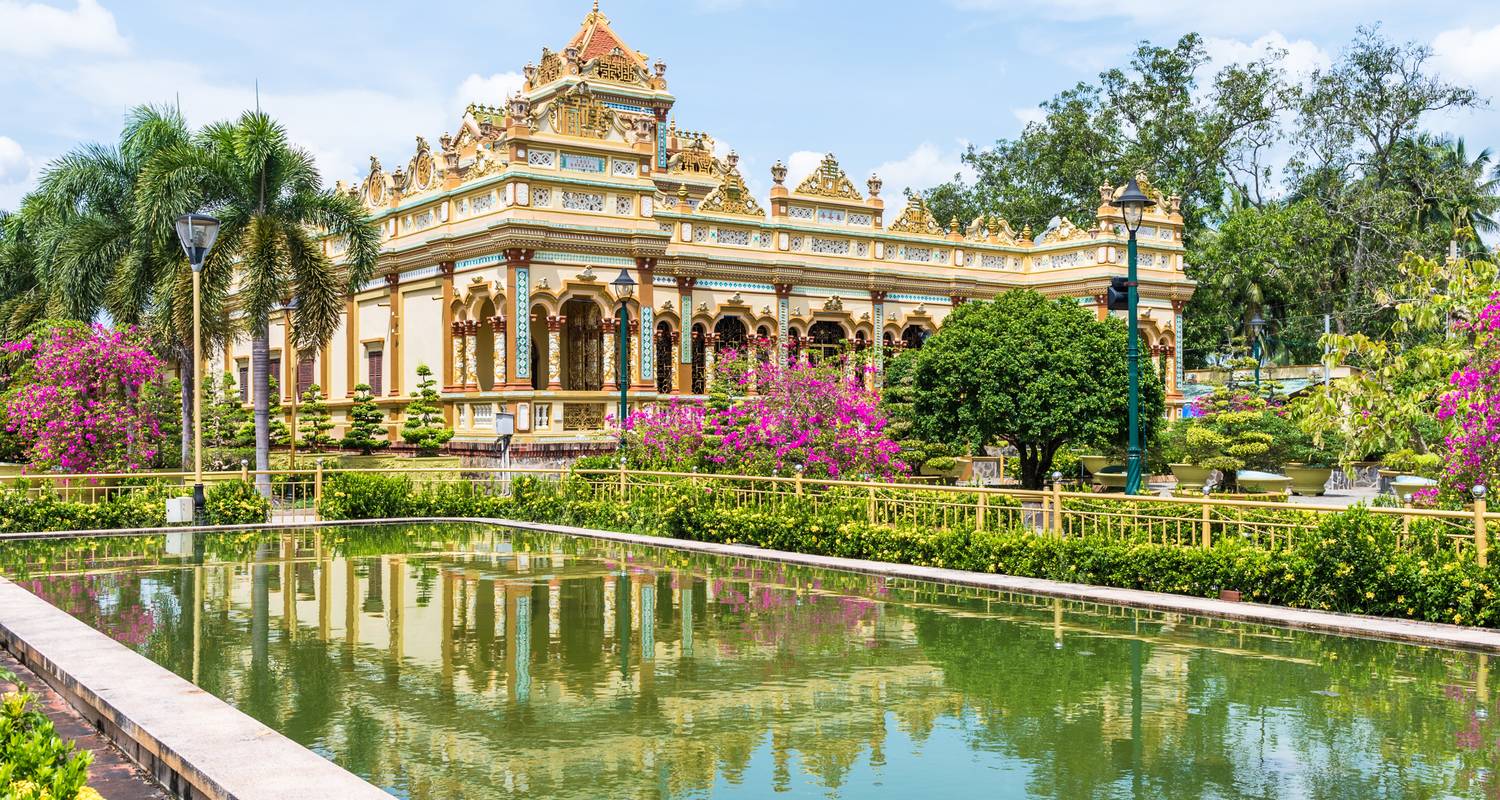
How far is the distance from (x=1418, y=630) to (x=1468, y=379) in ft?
13.7

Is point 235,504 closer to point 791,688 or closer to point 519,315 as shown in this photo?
point 519,315

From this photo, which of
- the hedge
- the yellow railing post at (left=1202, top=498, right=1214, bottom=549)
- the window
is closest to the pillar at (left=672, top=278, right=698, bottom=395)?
the window

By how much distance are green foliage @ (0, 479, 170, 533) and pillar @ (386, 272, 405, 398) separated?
10.4m

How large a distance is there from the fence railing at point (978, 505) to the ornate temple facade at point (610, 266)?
445 cm

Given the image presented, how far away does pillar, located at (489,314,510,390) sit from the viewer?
30422 millimetres

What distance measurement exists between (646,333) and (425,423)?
5.45 meters

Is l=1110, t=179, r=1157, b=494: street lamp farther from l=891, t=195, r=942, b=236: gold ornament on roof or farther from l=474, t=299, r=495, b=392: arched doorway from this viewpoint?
l=891, t=195, r=942, b=236: gold ornament on roof

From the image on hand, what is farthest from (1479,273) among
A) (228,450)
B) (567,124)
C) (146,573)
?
(228,450)

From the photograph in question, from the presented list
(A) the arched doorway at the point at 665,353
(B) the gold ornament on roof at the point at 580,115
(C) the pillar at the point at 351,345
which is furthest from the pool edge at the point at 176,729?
(C) the pillar at the point at 351,345

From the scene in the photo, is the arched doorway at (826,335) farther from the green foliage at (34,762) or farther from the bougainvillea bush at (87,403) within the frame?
the green foliage at (34,762)

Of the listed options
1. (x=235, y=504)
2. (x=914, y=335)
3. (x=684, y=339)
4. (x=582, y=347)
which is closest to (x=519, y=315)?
(x=582, y=347)

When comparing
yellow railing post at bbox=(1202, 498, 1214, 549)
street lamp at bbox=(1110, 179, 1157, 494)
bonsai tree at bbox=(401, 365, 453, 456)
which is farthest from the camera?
bonsai tree at bbox=(401, 365, 453, 456)

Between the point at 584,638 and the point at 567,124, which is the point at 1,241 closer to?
the point at 567,124

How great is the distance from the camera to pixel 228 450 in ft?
111
